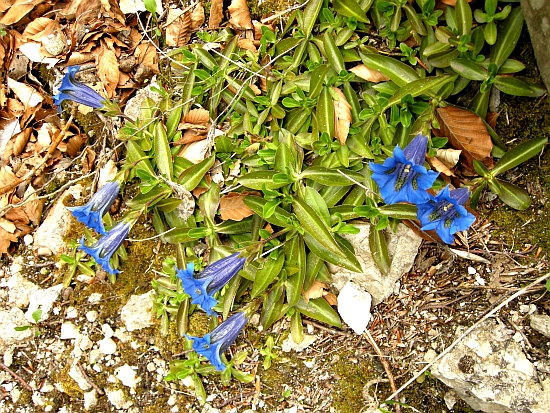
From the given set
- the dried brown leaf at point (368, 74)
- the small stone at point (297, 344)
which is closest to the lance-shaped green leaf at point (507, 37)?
the dried brown leaf at point (368, 74)

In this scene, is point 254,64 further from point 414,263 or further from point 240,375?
point 240,375

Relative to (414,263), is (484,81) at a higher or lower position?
higher

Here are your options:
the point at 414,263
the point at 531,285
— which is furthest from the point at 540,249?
the point at 414,263

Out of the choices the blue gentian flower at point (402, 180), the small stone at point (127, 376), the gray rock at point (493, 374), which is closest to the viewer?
the blue gentian flower at point (402, 180)

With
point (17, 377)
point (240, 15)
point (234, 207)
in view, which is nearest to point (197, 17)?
point (240, 15)

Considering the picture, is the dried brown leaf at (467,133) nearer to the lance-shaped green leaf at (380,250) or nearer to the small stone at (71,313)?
the lance-shaped green leaf at (380,250)

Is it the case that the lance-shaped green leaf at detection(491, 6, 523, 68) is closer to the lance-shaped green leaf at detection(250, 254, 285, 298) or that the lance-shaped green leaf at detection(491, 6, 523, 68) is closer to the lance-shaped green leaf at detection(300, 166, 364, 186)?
the lance-shaped green leaf at detection(300, 166, 364, 186)

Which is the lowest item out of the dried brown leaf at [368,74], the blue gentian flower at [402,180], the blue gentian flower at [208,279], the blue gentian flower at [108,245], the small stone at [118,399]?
the small stone at [118,399]

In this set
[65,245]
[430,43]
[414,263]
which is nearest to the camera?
[430,43]
